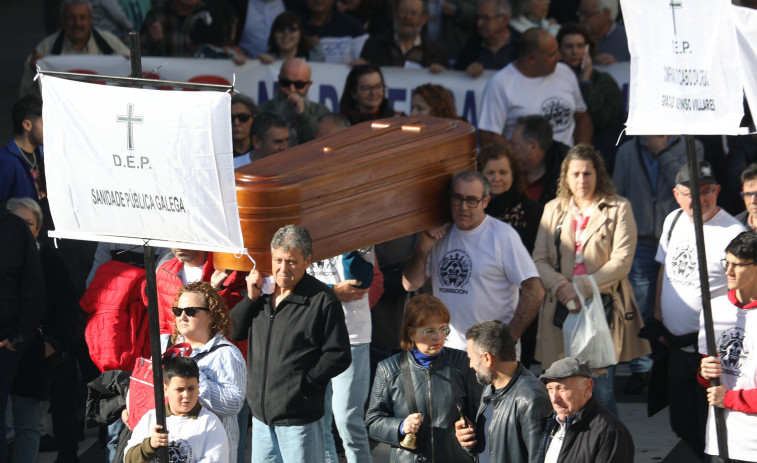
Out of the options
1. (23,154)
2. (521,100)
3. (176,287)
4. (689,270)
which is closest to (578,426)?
(689,270)

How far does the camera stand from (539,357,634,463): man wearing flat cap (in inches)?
203

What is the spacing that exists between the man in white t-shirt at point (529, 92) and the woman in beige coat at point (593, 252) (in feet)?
6.41

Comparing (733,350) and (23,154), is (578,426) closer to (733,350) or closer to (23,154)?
(733,350)

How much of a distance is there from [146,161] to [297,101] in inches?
166

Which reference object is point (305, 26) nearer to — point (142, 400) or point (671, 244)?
point (671, 244)

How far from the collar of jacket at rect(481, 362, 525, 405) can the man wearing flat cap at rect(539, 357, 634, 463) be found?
204 millimetres

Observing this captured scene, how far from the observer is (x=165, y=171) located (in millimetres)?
4992

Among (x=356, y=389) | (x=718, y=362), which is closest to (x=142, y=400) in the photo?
(x=356, y=389)

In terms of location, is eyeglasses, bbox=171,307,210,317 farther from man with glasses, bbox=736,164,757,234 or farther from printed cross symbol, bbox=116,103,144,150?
man with glasses, bbox=736,164,757,234

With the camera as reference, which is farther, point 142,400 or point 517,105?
point 517,105

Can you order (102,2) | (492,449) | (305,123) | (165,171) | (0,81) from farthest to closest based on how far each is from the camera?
1. (0,81)
2. (102,2)
3. (305,123)
4. (492,449)
5. (165,171)

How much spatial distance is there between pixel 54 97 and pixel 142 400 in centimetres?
160

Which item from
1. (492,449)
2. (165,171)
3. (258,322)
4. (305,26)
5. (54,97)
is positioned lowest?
(492,449)

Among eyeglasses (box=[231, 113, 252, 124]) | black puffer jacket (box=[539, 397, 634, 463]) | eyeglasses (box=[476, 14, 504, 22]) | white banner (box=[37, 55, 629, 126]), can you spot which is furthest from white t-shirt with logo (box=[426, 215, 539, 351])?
eyeglasses (box=[476, 14, 504, 22])
